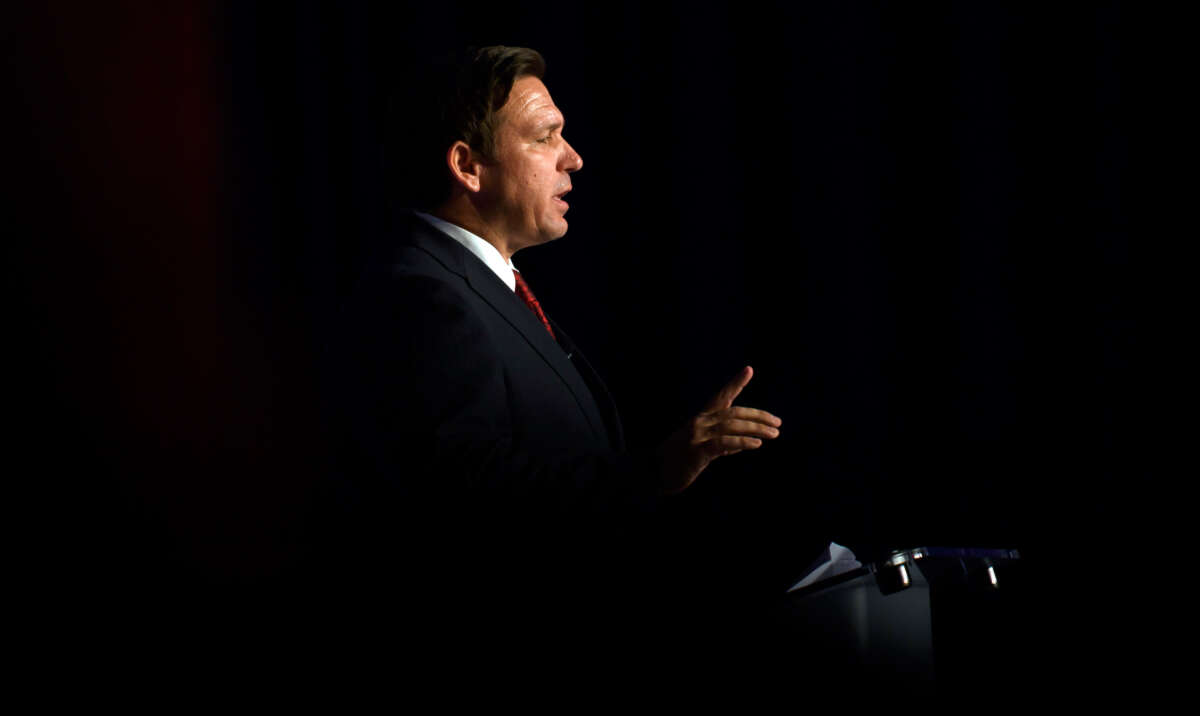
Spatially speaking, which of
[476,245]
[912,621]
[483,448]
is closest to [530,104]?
[476,245]

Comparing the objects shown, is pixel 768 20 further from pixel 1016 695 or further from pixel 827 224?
pixel 1016 695

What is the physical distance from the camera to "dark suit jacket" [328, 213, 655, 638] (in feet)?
3.88

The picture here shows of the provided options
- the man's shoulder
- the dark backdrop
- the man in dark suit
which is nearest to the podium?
the man in dark suit

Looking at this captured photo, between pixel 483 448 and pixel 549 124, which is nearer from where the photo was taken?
pixel 483 448

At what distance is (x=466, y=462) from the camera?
3.85 ft

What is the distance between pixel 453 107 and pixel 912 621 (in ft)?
2.97

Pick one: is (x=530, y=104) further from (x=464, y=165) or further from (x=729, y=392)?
(x=729, y=392)

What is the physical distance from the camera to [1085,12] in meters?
1.95

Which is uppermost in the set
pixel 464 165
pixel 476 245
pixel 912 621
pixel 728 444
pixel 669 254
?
pixel 464 165

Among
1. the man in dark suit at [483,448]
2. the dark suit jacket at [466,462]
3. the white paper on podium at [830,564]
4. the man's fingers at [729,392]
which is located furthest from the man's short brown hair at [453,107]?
the white paper on podium at [830,564]

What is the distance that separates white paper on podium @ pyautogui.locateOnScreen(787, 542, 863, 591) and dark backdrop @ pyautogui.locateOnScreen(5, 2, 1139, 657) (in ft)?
2.80

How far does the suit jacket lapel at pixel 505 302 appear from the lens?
1.34 metres

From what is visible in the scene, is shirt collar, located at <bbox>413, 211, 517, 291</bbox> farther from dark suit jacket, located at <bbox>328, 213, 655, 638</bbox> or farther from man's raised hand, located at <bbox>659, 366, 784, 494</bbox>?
man's raised hand, located at <bbox>659, 366, 784, 494</bbox>

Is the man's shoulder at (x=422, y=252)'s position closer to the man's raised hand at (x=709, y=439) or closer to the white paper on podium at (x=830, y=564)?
the man's raised hand at (x=709, y=439)
